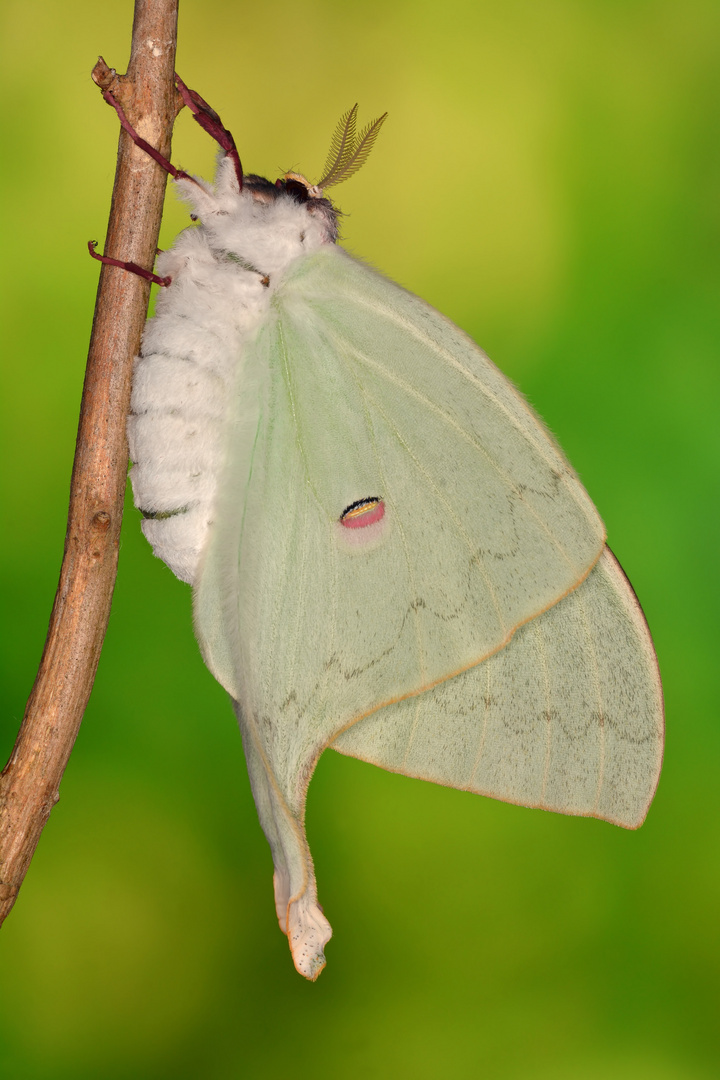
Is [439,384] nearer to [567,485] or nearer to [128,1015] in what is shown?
[567,485]

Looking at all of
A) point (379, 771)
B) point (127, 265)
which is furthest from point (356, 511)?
point (379, 771)

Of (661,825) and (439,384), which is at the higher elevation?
(439,384)

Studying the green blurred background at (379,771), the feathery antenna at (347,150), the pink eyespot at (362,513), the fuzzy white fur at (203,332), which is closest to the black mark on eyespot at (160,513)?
the fuzzy white fur at (203,332)

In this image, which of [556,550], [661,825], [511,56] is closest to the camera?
[556,550]

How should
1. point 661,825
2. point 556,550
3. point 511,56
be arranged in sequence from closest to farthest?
point 556,550 → point 661,825 → point 511,56

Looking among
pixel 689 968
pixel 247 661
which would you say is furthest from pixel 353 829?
pixel 247 661

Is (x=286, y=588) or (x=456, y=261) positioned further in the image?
(x=456, y=261)

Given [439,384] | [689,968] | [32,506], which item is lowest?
[689,968]

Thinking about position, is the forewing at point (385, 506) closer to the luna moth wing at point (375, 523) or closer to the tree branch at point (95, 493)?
the luna moth wing at point (375, 523)
